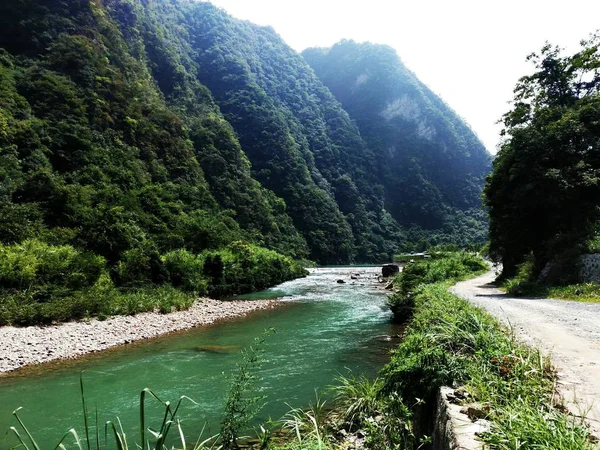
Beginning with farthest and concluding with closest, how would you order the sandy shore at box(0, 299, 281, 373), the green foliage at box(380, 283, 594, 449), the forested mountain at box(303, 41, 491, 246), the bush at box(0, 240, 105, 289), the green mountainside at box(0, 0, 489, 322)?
the forested mountain at box(303, 41, 491, 246) < the green mountainside at box(0, 0, 489, 322) < the bush at box(0, 240, 105, 289) < the sandy shore at box(0, 299, 281, 373) < the green foliage at box(380, 283, 594, 449)

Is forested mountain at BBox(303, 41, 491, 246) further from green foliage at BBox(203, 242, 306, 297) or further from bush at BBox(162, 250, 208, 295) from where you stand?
bush at BBox(162, 250, 208, 295)

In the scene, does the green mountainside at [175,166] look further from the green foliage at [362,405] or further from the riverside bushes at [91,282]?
the green foliage at [362,405]

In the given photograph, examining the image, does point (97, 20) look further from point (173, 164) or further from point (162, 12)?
point (162, 12)

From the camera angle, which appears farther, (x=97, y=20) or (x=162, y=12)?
(x=162, y=12)

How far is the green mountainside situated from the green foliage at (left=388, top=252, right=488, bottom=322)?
1582 cm

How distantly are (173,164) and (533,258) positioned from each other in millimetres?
47877

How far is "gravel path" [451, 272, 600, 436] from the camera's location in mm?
4508

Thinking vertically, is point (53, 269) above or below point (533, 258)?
above

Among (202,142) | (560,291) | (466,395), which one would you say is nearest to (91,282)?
(466,395)

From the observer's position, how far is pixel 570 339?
24.8 ft

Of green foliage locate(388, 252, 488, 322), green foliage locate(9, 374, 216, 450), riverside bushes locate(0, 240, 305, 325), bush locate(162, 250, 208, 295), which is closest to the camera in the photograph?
green foliage locate(9, 374, 216, 450)

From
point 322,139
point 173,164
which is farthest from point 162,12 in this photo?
point 173,164

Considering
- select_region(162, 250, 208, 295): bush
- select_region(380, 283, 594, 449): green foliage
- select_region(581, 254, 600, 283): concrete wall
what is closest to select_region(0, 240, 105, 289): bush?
select_region(162, 250, 208, 295): bush

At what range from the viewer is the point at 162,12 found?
122m
